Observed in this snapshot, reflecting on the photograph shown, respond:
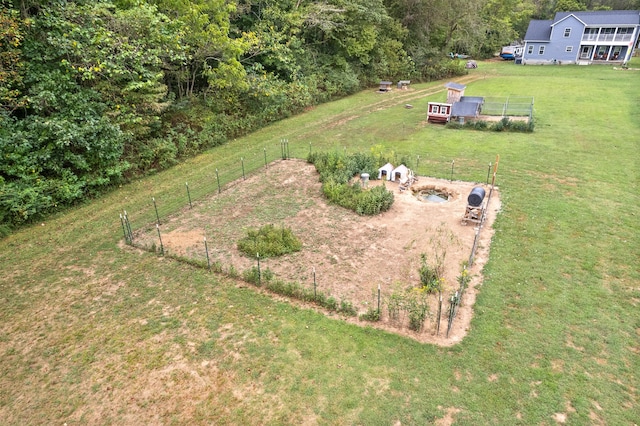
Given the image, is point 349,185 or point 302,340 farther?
point 349,185

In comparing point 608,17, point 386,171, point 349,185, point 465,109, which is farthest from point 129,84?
point 608,17

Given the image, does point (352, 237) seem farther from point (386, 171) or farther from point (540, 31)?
point (540, 31)

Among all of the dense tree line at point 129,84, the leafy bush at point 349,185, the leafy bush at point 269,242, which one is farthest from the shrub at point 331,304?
the dense tree line at point 129,84

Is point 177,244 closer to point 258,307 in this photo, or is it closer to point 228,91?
point 258,307

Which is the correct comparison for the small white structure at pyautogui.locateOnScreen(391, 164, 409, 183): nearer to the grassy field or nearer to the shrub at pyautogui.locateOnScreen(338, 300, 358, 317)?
the grassy field

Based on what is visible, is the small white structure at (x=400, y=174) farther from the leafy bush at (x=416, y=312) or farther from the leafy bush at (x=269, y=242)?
the leafy bush at (x=416, y=312)
